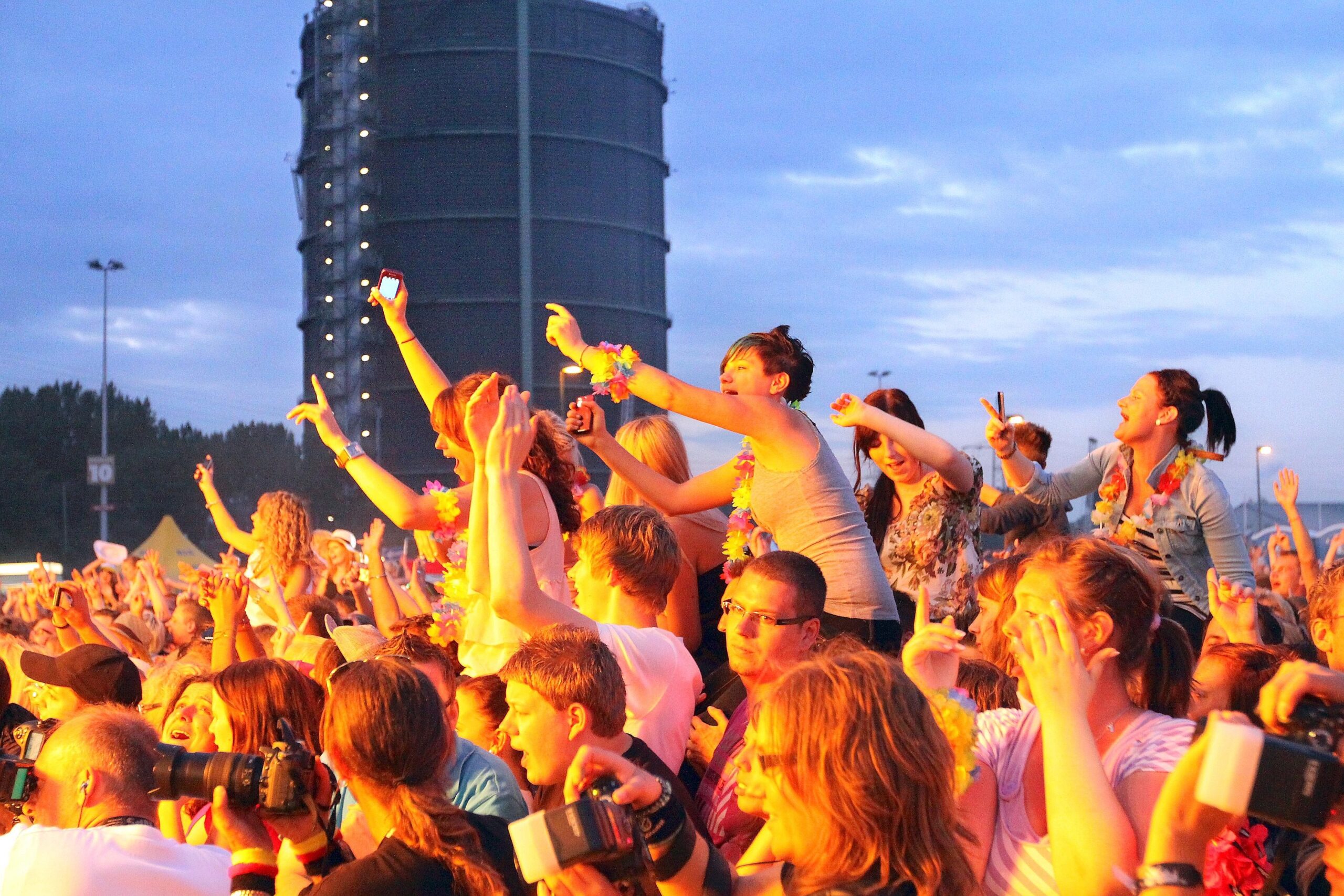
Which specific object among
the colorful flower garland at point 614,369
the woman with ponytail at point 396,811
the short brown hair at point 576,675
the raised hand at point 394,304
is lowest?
the woman with ponytail at point 396,811

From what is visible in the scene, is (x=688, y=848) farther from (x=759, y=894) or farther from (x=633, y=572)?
(x=633, y=572)

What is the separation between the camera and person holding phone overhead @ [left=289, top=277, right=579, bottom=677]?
14.1ft

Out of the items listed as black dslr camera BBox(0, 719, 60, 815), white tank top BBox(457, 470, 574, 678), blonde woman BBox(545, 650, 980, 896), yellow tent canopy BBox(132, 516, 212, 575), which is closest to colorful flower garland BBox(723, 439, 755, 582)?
white tank top BBox(457, 470, 574, 678)

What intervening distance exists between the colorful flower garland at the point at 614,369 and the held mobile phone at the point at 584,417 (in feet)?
0.90

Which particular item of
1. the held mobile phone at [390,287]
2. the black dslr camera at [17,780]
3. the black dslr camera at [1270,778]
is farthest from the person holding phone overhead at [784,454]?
the black dslr camera at [1270,778]

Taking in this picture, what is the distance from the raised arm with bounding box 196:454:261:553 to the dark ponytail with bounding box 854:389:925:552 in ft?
12.7

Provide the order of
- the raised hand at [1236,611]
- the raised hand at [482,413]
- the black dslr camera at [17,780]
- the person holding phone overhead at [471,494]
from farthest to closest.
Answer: the raised hand at [1236,611], the person holding phone overhead at [471,494], the raised hand at [482,413], the black dslr camera at [17,780]

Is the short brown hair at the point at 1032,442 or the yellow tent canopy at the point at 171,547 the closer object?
the short brown hair at the point at 1032,442

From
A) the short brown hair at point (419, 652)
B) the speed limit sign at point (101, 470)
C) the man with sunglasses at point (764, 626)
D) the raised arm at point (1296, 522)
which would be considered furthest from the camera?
the speed limit sign at point (101, 470)

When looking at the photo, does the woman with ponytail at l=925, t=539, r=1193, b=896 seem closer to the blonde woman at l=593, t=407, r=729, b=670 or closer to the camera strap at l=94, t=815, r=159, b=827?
the camera strap at l=94, t=815, r=159, b=827

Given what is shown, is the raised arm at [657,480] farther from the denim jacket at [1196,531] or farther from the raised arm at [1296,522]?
the raised arm at [1296,522]

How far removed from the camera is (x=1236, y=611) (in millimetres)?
4926

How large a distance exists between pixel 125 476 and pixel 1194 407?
185ft

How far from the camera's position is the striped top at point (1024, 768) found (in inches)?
109
